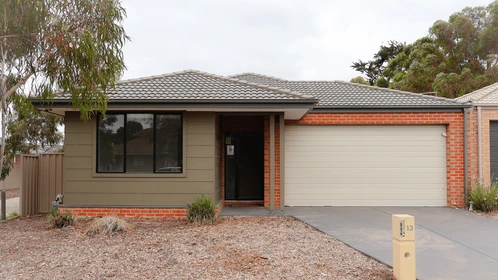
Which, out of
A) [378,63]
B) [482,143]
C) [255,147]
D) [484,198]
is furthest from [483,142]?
[378,63]

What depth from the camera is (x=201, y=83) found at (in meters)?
10.4

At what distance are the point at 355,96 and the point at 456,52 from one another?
19.1 metres

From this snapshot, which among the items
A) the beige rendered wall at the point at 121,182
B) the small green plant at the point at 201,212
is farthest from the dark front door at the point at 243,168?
the small green plant at the point at 201,212

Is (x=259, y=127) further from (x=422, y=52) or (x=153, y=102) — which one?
(x=422, y=52)

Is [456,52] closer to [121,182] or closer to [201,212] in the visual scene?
[201,212]

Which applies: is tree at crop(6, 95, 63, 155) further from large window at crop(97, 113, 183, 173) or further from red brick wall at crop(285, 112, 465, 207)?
red brick wall at crop(285, 112, 465, 207)

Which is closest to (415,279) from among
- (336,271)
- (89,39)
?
(336,271)

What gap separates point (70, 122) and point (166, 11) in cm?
634

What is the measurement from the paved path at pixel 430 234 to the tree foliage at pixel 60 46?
4.76m

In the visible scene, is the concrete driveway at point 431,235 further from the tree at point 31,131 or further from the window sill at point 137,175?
the tree at point 31,131

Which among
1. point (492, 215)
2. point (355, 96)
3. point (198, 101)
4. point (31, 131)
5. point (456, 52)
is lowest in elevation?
point (492, 215)

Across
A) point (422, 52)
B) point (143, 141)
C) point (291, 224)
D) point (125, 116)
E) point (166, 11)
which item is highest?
point (422, 52)

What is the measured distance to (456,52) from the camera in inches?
1055

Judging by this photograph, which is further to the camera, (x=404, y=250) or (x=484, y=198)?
(x=484, y=198)
